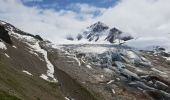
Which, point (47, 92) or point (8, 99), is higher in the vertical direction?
point (8, 99)

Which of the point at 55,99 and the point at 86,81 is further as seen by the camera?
the point at 86,81

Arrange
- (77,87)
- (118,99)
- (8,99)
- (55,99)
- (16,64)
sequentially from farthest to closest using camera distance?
(118,99)
(77,87)
(16,64)
(55,99)
(8,99)

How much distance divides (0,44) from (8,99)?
315ft

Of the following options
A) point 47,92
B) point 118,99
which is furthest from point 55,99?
point 118,99

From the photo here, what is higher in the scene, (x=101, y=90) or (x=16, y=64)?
(x=16, y=64)

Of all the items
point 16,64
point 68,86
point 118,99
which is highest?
point 16,64

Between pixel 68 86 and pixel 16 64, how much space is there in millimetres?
29343

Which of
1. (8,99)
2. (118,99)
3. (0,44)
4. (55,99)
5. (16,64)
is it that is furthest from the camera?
(118,99)

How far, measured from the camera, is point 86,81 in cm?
19425

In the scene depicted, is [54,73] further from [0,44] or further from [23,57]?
[0,44]

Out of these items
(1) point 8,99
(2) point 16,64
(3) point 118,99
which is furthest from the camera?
(3) point 118,99

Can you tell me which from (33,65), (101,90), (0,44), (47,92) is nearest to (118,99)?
(101,90)

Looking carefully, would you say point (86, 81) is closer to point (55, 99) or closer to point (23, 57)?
point (23, 57)

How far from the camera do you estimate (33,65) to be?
154125mm
